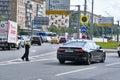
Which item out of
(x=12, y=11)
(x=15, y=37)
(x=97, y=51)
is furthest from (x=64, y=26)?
(x=97, y=51)

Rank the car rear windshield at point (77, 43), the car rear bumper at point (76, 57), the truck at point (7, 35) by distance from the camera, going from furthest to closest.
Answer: the truck at point (7, 35), the car rear windshield at point (77, 43), the car rear bumper at point (76, 57)

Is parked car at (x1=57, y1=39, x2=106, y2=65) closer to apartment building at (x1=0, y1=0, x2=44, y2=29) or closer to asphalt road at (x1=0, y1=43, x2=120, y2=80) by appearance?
asphalt road at (x1=0, y1=43, x2=120, y2=80)

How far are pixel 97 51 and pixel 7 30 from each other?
21019mm

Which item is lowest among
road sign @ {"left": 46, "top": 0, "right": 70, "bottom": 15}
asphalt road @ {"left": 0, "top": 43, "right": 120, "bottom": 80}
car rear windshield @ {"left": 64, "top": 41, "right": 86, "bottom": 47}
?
asphalt road @ {"left": 0, "top": 43, "right": 120, "bottom": 80}

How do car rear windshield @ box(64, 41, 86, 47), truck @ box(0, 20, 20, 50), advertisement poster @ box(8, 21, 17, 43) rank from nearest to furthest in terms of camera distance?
car rear windshield @ box(64, 41, 86, 47) < truck @ box(0, 20, 20, 50) < advertisement poster @ box(8, 21, 17, 43)

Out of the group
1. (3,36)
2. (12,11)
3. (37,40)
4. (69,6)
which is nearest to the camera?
(3,36)

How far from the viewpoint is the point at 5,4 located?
158 meters

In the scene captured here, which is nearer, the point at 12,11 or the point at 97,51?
the point at 97,51

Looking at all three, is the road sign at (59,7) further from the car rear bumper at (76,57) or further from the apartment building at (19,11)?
the apartment building at (19,11)

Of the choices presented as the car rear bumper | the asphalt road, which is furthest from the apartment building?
the asphalt road

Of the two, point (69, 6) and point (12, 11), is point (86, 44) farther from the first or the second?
point (12, 11)

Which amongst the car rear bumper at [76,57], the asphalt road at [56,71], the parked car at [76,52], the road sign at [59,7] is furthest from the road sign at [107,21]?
the car rear bumper at [76,57]

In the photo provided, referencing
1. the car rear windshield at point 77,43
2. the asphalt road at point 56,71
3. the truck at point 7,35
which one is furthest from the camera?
the truck at point 7,35

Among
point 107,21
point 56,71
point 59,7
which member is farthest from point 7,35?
point 107,21
